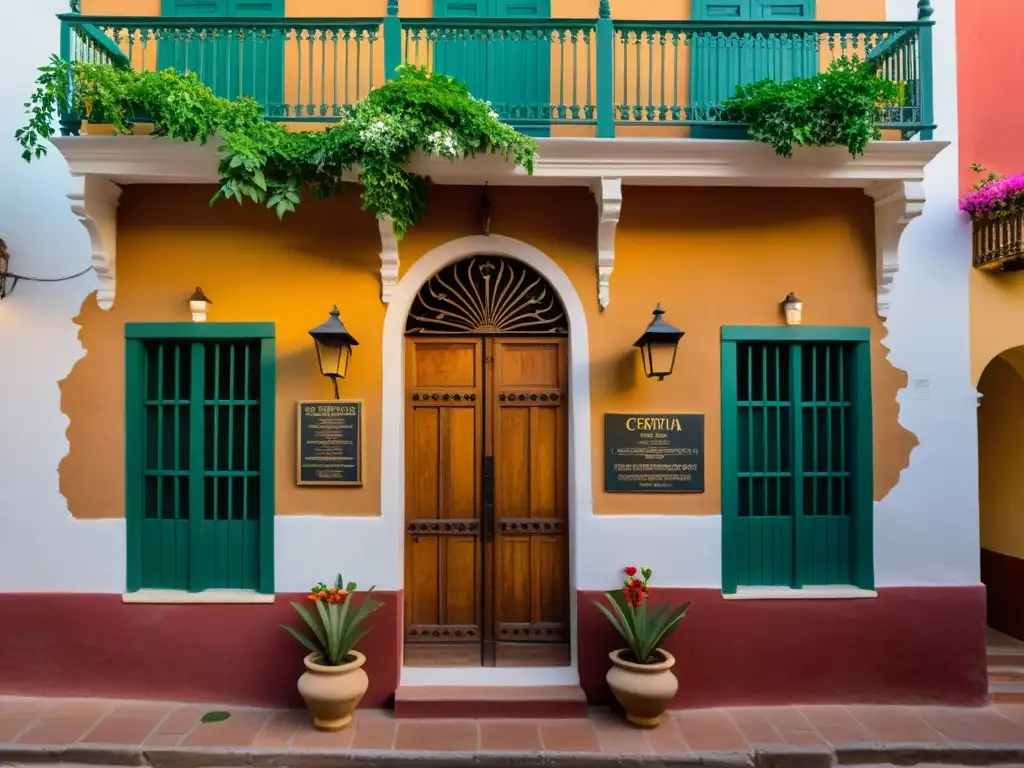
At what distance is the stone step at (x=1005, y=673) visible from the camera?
240 inches

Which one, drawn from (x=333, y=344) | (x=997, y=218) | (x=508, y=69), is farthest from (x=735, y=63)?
(x=333, y=344)

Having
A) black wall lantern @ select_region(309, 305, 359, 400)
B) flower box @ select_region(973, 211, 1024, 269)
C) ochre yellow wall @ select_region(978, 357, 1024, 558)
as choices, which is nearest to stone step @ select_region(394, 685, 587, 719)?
black wall lantern @ select_region(309, 305, 359, 400)

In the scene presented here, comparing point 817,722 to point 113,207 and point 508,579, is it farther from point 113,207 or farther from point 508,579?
point 113,207

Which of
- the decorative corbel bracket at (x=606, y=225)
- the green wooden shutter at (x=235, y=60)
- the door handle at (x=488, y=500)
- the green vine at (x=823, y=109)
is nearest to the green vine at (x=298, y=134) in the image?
the green wooden shutter at (x=235, y=60)

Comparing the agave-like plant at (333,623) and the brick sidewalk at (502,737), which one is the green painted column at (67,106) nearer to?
the agave-like plant at (333,623)

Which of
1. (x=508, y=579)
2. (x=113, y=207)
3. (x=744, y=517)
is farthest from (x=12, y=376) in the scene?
(x=744, y=517)

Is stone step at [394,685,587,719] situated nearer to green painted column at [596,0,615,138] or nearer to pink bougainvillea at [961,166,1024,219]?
green painted column at [596,0,615,138]

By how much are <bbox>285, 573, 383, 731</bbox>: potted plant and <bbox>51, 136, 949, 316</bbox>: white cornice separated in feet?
9.38

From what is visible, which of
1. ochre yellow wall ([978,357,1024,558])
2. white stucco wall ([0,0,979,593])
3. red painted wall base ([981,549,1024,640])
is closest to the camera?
white stucco wall ([0,0,979,593])

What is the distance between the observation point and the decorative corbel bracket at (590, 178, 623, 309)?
5.59 m

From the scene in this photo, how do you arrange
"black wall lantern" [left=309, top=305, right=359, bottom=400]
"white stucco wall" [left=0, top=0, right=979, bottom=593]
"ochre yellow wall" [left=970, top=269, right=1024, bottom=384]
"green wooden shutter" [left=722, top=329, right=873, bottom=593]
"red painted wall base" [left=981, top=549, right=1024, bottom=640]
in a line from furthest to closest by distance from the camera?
"red painted wall base" [left=981, top=549, right=1024, bottom=640] < "ochre yellow wall" [left=970, top=269, right=1024, bottom=384] < "green wooden shutter" [left=722, top=329, right=873, bottom=593] < "white stucco wall" [left=0, top=0, right=979, bottom=593] < "black wall lantern" [left=309, top=305, right=359, bottom=400]

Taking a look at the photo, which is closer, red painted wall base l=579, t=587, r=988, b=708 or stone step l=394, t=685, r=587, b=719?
stone step l=394, t=685, r=587, b=719

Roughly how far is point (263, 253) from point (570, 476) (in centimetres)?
347

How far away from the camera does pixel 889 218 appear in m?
5.84
